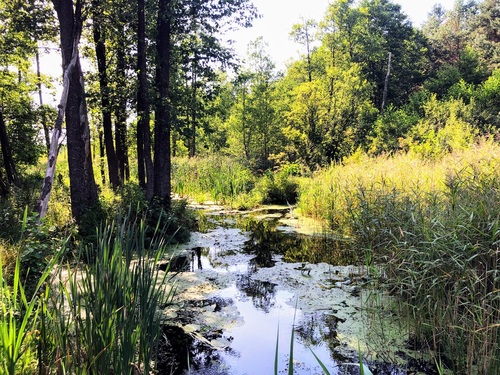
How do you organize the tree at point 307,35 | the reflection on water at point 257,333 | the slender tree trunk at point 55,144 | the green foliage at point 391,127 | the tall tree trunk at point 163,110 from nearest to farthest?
the reflection on water at point 257,333, the slender tree trunk at point 55,144, the tall tree trunk at point 163,110, the green foliage at point 391,127, the tree at point 307,35

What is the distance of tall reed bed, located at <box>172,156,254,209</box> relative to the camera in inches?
476

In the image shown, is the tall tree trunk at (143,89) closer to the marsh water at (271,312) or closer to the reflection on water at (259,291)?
the marsh water at (271,312)

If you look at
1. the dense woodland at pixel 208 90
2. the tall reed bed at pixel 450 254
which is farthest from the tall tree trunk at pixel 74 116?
the tall reed bed at pixel 450 254

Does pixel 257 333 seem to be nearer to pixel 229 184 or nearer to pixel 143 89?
pixel 143 89

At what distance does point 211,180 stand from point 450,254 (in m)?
10.6

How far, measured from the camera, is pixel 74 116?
6074mm

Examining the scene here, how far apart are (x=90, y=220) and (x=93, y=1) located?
13.6 ft

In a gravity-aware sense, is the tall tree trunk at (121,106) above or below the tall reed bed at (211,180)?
above

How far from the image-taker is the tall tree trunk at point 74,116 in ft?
19.3

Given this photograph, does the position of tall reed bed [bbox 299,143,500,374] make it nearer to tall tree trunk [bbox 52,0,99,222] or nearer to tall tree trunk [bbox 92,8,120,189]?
tall tree trunk [bbox 52,0,99,222]

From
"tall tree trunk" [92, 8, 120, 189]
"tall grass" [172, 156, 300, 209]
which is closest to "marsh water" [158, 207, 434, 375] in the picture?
"tall tree trunk" [92, 8, 120, 189]

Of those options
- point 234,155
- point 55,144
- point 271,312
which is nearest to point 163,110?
point 55,144

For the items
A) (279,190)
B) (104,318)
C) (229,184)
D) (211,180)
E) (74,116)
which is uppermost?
(74,116)

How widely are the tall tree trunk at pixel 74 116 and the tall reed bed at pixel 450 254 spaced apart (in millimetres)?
4667
